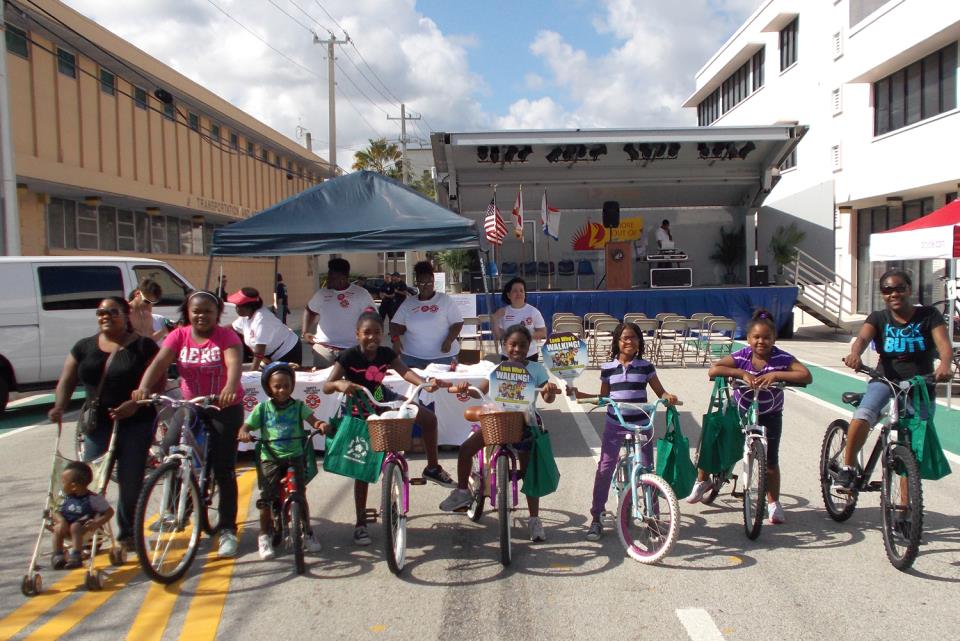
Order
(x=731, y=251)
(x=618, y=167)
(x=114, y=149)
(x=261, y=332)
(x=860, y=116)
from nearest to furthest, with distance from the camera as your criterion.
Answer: (x=261, y=332) → (x=114, y=149) → (x=618, y=167) → (x=860, y=116) → (x=731, y=251)

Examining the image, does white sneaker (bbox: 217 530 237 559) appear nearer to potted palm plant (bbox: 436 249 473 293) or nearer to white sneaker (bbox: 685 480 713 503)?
white sneaker (bbox: 685 480 713 503)

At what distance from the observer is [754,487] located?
5.10m

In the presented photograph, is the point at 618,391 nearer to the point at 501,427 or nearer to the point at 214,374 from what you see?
the point at 501,427

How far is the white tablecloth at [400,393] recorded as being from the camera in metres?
7.52

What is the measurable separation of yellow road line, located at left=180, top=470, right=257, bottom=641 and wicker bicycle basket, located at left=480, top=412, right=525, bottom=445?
5.68ft

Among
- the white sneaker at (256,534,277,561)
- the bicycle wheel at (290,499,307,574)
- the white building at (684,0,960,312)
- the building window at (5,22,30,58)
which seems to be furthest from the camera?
the white building at (684,0,960,312)

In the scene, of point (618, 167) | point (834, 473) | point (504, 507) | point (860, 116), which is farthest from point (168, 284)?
point (860, 116)

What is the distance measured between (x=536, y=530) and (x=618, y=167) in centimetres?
1911

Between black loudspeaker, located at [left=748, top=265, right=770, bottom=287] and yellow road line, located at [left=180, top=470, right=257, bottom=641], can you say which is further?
black loudspeaker, located at [left=748, top=265, right=770, bottom=287]

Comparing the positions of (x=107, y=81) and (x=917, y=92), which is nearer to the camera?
(x=107, y=81)

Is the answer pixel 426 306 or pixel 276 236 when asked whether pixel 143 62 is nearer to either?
→ pixel 276 236

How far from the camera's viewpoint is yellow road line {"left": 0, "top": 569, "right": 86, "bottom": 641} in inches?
159

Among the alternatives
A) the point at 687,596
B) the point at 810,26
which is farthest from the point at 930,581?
the point at 810,26

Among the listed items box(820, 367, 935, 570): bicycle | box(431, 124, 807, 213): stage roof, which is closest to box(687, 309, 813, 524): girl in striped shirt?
box(820, 367, 935, 570): bicycle
